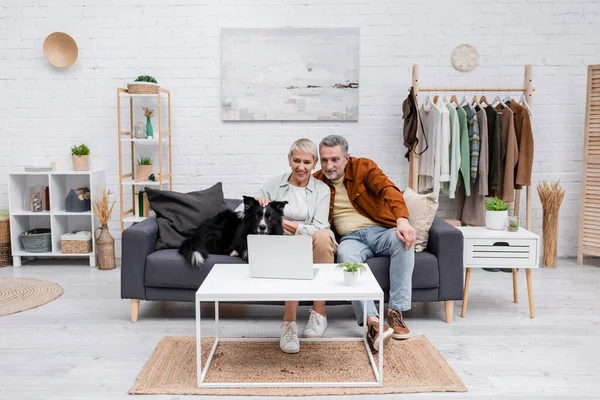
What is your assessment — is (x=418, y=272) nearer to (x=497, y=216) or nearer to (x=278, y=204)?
(x=497, y=216)

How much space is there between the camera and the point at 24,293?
3.76 meters

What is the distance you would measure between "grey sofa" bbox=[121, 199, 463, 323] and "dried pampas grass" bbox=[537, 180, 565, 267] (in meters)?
1.84

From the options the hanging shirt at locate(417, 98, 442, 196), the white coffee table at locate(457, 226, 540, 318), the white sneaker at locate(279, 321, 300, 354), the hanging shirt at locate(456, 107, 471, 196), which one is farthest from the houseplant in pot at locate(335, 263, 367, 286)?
→ the hanging shirt at locate(456, 107, 471, 196)

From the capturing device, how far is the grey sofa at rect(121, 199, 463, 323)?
3.11 metres

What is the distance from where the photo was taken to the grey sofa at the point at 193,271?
3105mm

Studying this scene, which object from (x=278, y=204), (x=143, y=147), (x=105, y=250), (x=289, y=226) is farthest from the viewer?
(x=143, y=147)

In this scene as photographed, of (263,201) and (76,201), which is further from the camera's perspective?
(76,201)

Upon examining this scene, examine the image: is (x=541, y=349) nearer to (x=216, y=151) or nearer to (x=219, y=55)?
(x=216, y=151)

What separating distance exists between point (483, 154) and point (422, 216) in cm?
135

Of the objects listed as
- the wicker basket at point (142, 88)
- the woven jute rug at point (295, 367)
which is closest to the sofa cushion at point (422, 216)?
the woven jute rug at point (295, 367)

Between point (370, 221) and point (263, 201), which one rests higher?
point (263, 201)

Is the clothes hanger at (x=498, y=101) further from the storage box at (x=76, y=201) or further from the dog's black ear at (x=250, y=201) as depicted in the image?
the storage box at (x=76, y=201)

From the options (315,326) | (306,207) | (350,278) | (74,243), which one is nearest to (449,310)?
(315,326)

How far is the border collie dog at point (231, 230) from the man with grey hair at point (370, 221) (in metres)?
0.46
